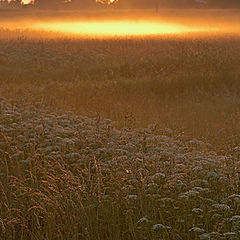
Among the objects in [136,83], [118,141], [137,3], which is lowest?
[136,83]

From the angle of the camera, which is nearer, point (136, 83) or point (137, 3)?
point (136, 83)

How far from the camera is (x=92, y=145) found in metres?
6.69

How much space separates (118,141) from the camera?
6.23m

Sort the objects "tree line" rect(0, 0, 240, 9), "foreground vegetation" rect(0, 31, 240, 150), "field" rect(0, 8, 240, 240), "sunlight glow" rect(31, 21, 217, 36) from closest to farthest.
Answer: "field" rect(0, 8, 240, 240) < "foreground vegetation" rect(0, 31, 240, 150) < "sunlight glow" rect(31, 21, 217, 36) < "tree line" rect(0, 0, 240, 9)

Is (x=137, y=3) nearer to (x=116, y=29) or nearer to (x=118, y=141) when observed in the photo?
(x=116, y=29)

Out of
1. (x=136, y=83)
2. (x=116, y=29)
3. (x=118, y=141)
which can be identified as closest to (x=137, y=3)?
(x=116, y=29)

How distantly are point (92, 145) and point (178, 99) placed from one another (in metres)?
7.24

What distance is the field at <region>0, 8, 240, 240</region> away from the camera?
4.77 meters

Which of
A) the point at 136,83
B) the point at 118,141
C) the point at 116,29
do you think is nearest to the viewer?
the point at 118,141

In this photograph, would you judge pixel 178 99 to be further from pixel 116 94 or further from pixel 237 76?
pixel 237 76

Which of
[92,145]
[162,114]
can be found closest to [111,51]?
[162,114]

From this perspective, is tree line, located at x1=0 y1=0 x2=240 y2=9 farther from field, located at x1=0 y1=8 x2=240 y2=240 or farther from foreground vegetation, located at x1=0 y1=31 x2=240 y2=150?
field, located at x1=0 y1=8 x2=240 y2=240

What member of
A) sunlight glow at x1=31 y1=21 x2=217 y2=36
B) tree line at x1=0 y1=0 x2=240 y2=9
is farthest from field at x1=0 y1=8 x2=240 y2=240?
tree line at x1=0 y1=0 x2=240 y2=9

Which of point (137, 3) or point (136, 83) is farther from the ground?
point (137, 3)
